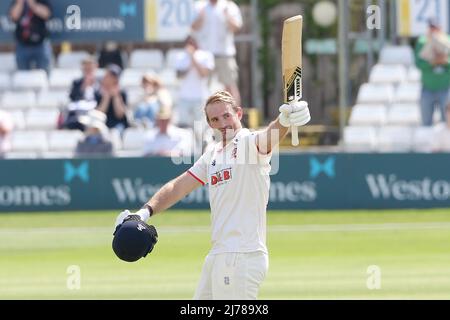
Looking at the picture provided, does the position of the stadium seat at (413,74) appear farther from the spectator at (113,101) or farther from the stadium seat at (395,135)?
the spectator at (113,101)

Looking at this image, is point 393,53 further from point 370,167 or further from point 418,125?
point 370,167

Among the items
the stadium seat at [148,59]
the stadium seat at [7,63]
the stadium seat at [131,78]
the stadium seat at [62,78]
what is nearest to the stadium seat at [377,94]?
the stadium seat at [148,59]

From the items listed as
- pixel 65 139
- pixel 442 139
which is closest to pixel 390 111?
pixel 442 139

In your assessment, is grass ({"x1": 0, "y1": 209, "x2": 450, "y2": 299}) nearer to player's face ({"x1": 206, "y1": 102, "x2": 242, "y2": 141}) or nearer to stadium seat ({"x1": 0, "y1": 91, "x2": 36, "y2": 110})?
stadium seat ({"x1": 0, "y1": 91, "x2": 36, "y2": 110})

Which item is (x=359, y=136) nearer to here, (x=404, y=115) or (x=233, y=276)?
(x=404, y=115)

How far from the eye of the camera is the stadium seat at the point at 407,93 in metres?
21.4

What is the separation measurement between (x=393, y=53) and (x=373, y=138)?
6.33 ft

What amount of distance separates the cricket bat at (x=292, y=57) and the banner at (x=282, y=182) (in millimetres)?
11004

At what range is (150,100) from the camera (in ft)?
68.3

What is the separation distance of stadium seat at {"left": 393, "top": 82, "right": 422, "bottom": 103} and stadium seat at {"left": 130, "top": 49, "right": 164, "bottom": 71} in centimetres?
400

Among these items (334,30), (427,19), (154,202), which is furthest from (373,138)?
(154,202)

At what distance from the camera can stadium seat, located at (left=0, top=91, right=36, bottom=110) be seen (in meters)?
22.7

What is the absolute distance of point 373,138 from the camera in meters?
20.6

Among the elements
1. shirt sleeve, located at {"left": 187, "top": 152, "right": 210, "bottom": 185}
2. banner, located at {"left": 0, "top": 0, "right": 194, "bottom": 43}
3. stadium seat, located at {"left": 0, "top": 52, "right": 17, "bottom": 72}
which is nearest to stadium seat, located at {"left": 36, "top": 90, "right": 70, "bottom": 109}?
banner, located at {"left": 0, "top": 0, "right": 194, "bottom": 43}
